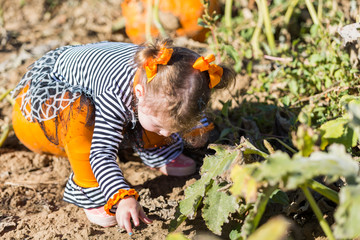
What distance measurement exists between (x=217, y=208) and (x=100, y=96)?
26.8 inches

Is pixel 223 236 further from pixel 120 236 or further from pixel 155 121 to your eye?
pixel 155 121

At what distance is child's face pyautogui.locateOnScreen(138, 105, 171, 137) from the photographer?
5.53 ft

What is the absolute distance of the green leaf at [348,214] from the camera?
90 cm

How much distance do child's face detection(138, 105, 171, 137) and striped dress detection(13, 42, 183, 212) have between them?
0.07m

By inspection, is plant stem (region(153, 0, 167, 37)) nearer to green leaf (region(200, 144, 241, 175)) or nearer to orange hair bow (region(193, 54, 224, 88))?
orange hair bow (region(193, 54, 224, 88))

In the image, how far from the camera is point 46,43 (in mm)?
3109

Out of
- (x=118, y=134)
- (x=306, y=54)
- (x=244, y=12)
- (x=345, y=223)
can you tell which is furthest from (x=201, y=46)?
(x=345, y=223)

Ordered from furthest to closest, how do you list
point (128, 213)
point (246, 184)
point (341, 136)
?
point (128, 213), point (341, 136), point (246, 184)

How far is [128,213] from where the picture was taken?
5.18 ft

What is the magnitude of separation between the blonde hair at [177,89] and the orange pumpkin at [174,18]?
1243mm

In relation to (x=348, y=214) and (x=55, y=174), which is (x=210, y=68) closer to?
(x=348, y=214)

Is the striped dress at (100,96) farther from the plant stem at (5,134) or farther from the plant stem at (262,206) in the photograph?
the plant stem at (262,206)

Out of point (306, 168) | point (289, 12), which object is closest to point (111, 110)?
point (306, 168)

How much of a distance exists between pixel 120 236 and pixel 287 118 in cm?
102
